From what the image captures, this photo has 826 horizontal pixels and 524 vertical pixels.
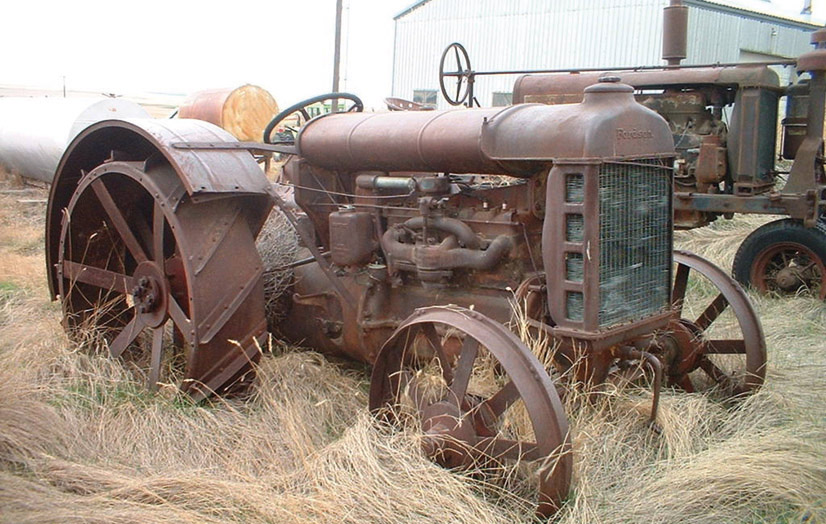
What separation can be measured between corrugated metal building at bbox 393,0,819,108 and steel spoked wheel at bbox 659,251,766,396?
13192 mm

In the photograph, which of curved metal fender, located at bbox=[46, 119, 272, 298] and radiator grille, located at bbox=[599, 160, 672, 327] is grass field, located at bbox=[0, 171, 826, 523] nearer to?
radiator grille, located at bbox=[599, 160, 672, 327]

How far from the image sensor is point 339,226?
399 centimetres

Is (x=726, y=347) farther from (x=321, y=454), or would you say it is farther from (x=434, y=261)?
(x=321, y=454)

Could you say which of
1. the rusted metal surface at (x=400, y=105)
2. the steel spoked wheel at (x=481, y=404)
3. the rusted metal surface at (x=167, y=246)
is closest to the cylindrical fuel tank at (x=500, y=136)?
the rusted metal surface at (x=167, y=246)

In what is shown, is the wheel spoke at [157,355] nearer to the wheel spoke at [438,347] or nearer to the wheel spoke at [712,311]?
the wheel spoke at [438,347]

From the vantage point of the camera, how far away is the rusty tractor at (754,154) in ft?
20.5

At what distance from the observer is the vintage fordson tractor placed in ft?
10.3

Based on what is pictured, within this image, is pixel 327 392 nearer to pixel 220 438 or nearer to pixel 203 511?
pixel 220 438

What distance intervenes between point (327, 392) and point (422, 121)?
4.45 feet

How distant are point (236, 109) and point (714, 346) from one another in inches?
404

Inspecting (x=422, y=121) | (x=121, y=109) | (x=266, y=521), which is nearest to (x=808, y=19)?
(x=121, y=109)

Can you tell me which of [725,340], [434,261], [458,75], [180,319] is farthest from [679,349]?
[458,75]

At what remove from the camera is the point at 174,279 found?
14.0 feet

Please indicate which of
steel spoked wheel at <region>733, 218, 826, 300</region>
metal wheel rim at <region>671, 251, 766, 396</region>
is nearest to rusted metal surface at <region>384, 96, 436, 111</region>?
metal wheel rim at <region>671, 251, 766, 396</region>
